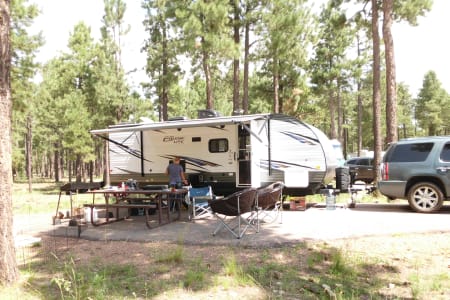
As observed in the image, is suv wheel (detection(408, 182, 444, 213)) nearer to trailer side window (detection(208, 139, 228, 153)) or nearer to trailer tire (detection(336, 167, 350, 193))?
trailer tire (detection(336, 167, 350, 193))

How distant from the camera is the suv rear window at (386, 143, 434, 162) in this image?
896 cm

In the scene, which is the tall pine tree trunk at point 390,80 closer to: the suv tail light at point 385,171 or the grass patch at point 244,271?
the suv tail light at point 385,171

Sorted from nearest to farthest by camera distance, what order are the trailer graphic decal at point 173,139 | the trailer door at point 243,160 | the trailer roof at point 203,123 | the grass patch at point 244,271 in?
the grass patch at point 244,271, the trailer roof at point 203,123, the trailer door at point 243,160, the trailer graphic decal at point 173,139

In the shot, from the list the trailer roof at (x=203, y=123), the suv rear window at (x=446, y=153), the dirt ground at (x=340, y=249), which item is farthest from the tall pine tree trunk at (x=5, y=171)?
the suv rear window at (x=446, y=153)

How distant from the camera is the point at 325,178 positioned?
1029 centimetres

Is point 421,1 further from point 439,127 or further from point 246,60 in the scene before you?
point 439,127

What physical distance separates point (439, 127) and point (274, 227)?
40473 mm

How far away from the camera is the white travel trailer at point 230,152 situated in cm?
1016

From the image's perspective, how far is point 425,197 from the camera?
8.91 metres

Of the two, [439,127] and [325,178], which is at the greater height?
[439,127]

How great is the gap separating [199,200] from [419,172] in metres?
5.16

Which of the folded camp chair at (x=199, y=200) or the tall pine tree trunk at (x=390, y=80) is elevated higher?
the tall pine tree trunk at (x=390, y=80)

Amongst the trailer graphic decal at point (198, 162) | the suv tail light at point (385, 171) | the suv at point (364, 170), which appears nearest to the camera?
the suv tail light at point (385, 171)

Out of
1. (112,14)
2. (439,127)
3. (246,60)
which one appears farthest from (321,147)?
(439,127)
